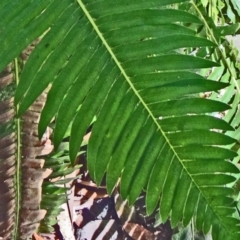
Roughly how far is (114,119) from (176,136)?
0.34ft

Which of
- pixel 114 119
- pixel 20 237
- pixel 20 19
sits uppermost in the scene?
pixel 20 19

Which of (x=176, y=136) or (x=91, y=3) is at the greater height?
(x=91, y=3)

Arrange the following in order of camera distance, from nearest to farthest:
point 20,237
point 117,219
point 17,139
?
point 17,139, point 20,237, point 117,219

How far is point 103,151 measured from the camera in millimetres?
735

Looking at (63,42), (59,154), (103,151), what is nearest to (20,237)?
(59,154)

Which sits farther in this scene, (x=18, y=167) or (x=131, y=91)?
(x=18, y=167)

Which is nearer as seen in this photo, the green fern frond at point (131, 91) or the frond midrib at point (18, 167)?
the green fern frond at point (131, 91)

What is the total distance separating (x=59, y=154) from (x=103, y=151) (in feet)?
1.22

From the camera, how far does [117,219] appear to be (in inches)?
54.2

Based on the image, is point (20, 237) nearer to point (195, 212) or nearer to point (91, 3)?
point (195, 212)

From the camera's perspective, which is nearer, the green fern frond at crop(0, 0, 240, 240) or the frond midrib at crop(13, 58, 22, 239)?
the green fern frond at crop(0, 0, 240, 240)

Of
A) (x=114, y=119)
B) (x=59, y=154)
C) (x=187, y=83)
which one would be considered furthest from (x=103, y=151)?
(x=59, y=154)

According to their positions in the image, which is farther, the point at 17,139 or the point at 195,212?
→ the point at 17,139

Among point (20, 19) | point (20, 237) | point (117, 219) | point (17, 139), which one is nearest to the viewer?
point (20, 19)
